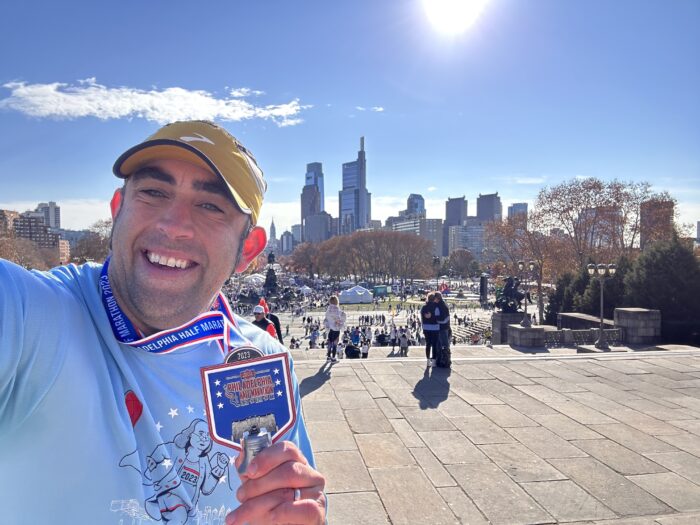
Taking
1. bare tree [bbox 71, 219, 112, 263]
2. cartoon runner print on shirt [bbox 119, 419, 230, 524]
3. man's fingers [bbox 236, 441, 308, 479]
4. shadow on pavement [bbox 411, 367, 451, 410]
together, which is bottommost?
shadow on pavement [bbox 411, 367, 451, 410]

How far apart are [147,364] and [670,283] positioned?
20162 mm

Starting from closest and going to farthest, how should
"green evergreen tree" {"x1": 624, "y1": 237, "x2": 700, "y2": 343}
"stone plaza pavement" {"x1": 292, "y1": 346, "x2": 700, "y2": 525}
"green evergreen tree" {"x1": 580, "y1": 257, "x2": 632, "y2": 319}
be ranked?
"stone plaza pavement" {"x1": 292, "y1": 346, "x2": 700, "y2": 525}
"green evergreen tree" {"x1": 624, "y1": 237, "x2": 700, "y2": 343}
"green evergreen tree" {"x1": 580, "y1": 257, "x2": 632, "y2": 319}

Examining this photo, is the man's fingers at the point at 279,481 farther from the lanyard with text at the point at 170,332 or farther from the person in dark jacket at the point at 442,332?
the person in dark jacket at the point at 442,332

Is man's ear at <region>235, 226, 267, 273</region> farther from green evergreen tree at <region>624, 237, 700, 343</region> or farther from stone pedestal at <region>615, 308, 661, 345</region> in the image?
green evergreen tree at <region>624, 237, 700, 343</region>

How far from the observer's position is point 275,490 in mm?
889

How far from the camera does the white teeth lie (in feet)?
4.03

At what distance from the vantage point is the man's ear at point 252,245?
156 centimetres

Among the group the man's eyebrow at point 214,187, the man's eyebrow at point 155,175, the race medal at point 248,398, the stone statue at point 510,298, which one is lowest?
the stone statue at point 510,298

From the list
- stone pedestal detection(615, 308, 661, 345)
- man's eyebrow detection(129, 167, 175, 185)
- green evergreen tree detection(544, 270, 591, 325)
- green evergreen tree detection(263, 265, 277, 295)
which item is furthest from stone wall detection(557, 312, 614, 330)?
green evergreen tree detection(263, 265, 277, 295)

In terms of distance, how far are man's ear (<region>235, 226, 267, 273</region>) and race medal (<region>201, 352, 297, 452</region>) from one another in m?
0.62

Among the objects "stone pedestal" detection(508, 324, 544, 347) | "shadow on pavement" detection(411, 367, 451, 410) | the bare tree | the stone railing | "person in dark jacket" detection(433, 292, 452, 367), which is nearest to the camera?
"shadow on pavement" detection(411, 367, 451, 410)

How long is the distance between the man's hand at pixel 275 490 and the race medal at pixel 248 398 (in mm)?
77

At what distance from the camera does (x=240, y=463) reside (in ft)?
2.97

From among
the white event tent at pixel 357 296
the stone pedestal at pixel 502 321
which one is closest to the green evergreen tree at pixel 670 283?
the stone pedestal at pixel 502 321
